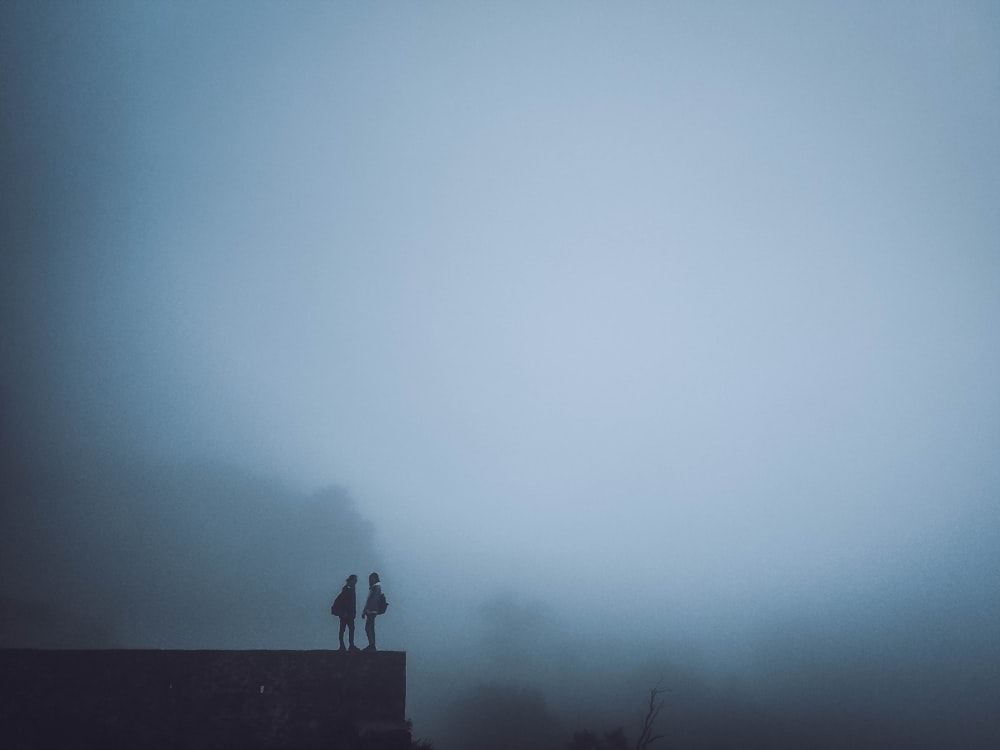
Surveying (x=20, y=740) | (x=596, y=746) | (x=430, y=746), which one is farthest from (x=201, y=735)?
(x=596, y=746)

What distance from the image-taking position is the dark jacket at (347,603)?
16406 millimetres

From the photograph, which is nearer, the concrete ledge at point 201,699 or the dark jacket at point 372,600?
the concrete ledge at point 201,699

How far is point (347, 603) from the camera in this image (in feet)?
53.8

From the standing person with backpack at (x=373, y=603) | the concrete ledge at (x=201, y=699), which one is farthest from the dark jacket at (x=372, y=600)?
the concrete ledge at (x=201, y=699)

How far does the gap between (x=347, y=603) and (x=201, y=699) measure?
3935 mm

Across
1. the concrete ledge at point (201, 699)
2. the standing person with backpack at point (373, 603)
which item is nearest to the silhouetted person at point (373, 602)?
the standing person with backpack at point (373, 603)

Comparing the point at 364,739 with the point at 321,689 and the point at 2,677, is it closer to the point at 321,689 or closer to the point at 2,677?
the point at 321,689

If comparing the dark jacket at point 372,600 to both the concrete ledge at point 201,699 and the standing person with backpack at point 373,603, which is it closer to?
the standing person with backpack at point 373,603

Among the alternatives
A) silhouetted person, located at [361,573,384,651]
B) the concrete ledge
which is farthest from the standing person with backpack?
the concrete ledge

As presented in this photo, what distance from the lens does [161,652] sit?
14883 millimetres

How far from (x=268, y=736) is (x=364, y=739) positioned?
2.60m

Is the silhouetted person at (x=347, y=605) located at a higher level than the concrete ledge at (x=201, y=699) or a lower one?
higher

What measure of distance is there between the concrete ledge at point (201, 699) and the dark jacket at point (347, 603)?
3.25 feet

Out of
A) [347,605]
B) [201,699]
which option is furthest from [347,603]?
[201,699]
